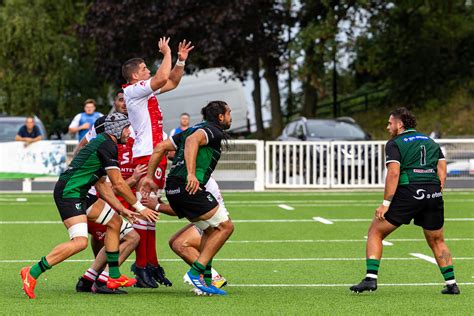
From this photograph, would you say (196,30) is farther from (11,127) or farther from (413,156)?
(413,156)

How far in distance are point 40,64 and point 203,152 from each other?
116ft

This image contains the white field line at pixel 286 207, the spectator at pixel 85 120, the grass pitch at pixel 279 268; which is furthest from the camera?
the white field line at pixel 286 207

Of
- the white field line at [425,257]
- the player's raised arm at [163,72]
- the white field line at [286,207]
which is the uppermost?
the player's raised arm at [163,72]

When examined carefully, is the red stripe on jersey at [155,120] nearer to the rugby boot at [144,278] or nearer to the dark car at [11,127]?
the rugby boot at [144,278]

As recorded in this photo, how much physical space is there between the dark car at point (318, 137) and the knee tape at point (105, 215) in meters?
17.5

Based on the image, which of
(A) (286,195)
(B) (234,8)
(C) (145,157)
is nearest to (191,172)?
(C) (145,157)

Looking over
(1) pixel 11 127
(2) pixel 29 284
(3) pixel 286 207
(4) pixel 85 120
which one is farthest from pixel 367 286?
(1) pixel 11 127

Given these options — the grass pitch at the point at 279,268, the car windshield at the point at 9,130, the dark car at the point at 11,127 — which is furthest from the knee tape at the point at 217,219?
the car windshield at the point at 9,130

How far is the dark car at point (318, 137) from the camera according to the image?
2962 cm

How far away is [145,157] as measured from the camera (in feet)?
41.9

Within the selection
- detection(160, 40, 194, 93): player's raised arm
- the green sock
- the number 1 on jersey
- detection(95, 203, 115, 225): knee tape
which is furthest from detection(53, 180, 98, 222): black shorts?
the number 1 on jersey

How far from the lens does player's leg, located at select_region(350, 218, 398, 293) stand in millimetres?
11995

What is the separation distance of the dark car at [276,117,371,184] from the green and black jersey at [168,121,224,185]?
696 inches

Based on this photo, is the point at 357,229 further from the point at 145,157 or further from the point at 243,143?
the point at 243,143
